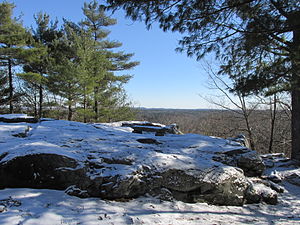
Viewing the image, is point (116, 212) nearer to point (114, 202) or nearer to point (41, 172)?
point (114, 202)

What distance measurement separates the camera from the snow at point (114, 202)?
2.23m

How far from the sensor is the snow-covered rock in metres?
2.81

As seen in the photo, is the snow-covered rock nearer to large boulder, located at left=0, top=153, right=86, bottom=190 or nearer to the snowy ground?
Result: large boulder, located at left=0, top=153, right=86, bottom=190

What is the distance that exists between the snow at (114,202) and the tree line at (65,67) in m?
8.00

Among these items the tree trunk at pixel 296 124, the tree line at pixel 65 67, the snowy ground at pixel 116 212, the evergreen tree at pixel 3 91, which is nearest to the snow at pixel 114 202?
the snowy ground at pixel 116 212

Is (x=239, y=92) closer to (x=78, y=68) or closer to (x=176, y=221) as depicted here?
(x=176, y=221)

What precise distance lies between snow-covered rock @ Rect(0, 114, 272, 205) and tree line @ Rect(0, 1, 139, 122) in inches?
334

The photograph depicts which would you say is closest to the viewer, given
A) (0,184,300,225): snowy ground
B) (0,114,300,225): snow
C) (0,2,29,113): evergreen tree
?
(0,184,300,225): snowy ground

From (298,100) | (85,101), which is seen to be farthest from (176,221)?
(85,101)

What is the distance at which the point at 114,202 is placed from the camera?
9.00ft

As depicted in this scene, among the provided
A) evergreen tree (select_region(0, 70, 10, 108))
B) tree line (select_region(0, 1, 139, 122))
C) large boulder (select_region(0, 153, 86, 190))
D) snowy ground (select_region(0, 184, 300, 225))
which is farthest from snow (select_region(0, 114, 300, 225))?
evergreen tree (select_region(0, 70, 10, 108))

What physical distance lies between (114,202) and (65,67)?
10798 mm

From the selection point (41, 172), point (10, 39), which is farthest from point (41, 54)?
point (41, 172)

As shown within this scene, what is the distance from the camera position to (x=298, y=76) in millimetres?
4250
